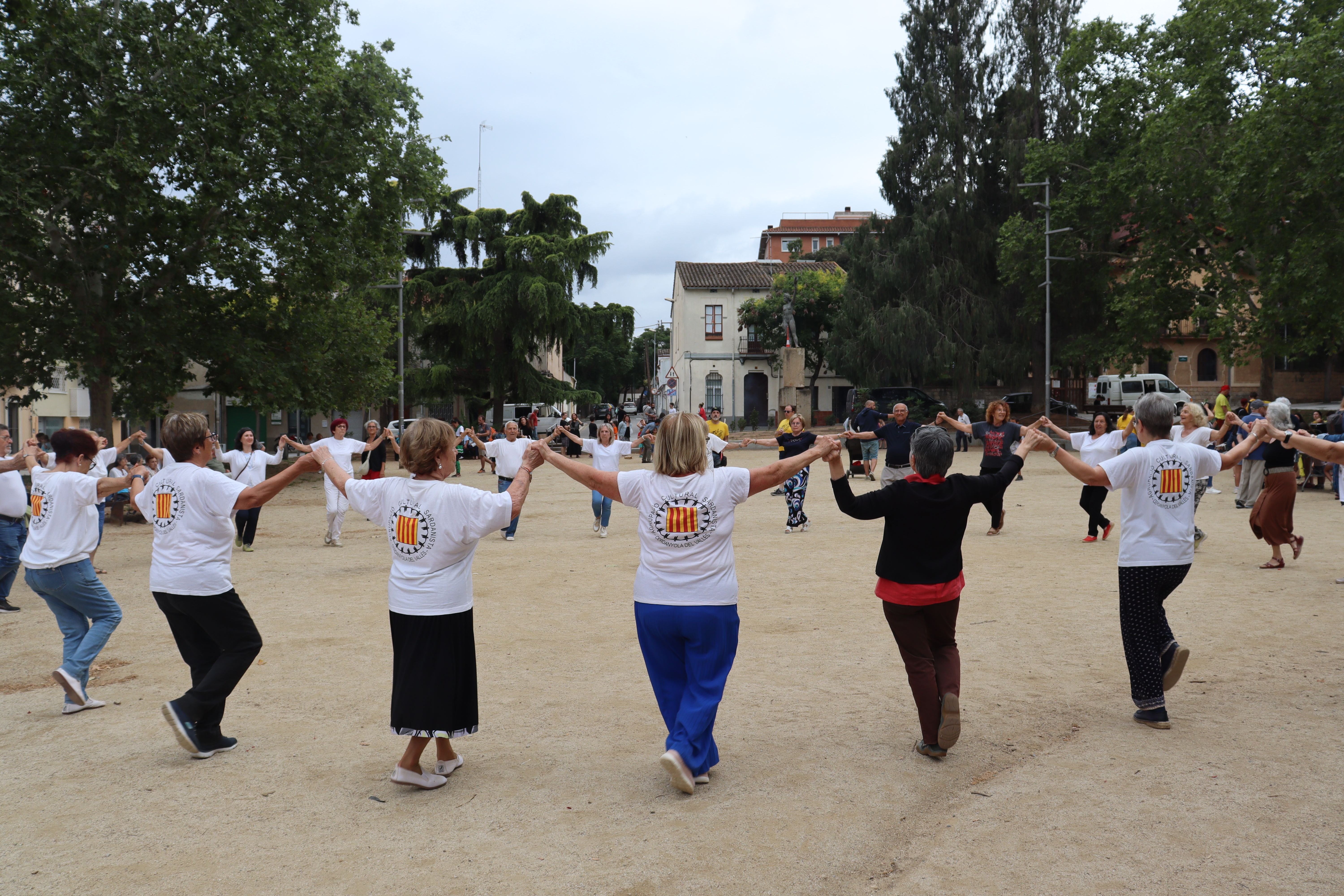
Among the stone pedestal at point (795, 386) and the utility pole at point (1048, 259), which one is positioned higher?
the utility pole at point (1048, 259)

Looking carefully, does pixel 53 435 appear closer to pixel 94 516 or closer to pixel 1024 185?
pixel 94 516

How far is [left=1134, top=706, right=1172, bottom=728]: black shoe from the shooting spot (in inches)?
214

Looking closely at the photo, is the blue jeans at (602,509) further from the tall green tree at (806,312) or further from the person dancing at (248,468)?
the tall green tree at (806,312)

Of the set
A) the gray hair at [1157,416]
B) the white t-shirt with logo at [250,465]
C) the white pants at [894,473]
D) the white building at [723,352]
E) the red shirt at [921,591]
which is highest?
the white building at [723,352]

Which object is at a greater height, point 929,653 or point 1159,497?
point 1159,497

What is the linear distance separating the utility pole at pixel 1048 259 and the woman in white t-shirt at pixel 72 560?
35.0m

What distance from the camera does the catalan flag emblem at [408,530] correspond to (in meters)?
4.47

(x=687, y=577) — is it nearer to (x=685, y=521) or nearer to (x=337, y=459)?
(x=685, y=521)

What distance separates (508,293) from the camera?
40.9 m

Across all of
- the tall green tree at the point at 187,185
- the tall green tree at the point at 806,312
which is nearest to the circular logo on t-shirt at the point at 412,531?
the tall green tree at the point at 187,185

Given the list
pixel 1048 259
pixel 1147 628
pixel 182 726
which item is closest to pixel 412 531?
pixel 182 726

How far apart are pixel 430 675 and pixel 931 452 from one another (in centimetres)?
263

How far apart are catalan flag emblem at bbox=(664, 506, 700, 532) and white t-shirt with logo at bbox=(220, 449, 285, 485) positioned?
8853 millimetres

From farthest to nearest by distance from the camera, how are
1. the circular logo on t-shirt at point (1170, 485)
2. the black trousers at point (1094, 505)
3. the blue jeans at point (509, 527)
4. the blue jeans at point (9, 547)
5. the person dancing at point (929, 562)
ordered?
the blue jeans at point (509, 527) → the black trousers at point (1094, 505) → the blue jeans at point (9, 547) → the circular logo on t-shirt at point (1170, 485) → the person dancing at point (929, 562)
